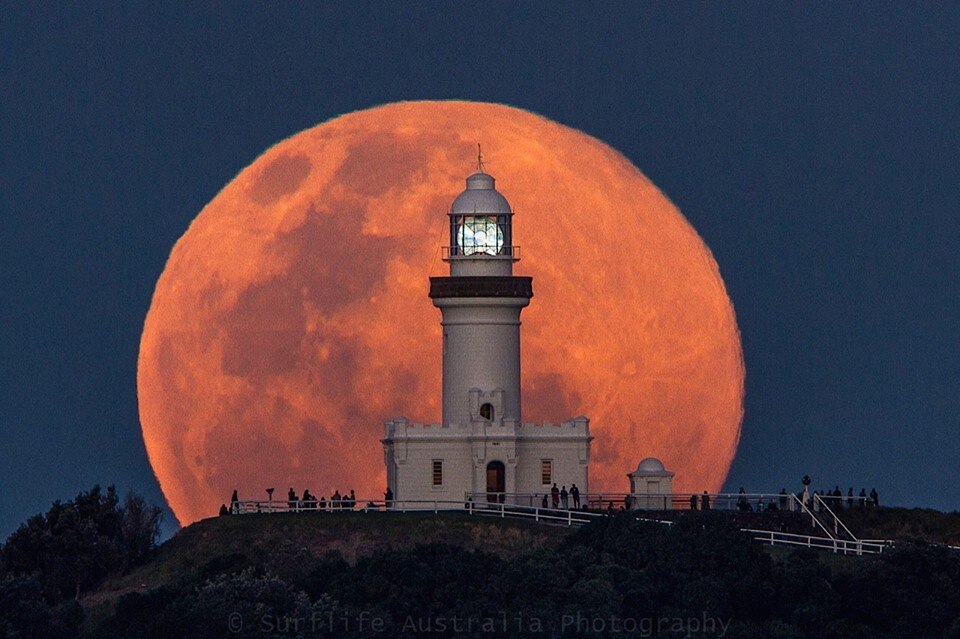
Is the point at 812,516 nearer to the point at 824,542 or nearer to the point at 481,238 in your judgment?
the point at 824,542

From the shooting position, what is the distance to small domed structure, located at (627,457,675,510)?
147 meters

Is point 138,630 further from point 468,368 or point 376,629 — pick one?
point 468,368

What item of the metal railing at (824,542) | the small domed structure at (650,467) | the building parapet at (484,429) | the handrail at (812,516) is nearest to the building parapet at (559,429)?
the building parapet at (484,429)

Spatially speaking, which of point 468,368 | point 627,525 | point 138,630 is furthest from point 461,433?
point 138,630

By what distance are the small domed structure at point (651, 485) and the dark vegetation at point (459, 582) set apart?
30.2 ft

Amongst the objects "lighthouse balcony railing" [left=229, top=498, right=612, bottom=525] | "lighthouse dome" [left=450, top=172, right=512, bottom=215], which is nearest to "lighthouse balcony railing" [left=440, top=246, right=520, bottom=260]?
"lighthouse dome" [left=450, top=172, right=512, bottom=215]

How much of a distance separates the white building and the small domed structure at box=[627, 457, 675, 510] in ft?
8.07

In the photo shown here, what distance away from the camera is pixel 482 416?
149750 mm

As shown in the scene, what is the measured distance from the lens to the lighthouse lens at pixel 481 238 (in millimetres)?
151625

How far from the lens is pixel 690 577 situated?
129500mm

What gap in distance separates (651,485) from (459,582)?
77.1 feet

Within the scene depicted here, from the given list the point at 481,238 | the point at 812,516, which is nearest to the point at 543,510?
the point at 812,516

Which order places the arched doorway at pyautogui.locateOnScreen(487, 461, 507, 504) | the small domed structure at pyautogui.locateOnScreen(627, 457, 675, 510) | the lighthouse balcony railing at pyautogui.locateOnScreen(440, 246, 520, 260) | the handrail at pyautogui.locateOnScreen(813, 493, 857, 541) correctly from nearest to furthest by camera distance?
the handrail at pyautogui.locateOnScreen(813, 493, 857, 541) < the small domed structure at pyautogui.locateOnScreen(627, 457, 675, 510) < the arched doorway at pyautogui.locateOnScreen(487, 461, 507, 504) < the lighthouse balcony railing at pyautogui.locateOnScreen(440, 246, 520, 260)

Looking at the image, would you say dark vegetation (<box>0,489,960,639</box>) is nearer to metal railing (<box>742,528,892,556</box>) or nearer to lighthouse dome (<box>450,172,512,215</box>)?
metal railing (<box>742,528,892,556</box>)
